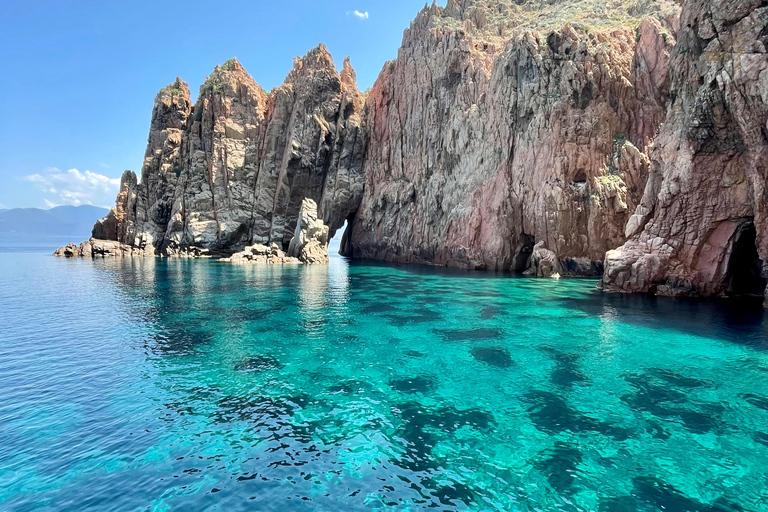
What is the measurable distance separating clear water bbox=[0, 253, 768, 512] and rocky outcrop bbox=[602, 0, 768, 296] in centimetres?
896

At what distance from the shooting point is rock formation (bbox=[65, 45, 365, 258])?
266 ft

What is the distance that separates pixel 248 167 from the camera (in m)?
84.2

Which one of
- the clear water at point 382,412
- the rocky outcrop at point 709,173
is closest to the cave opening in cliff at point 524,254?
the rocky outcrop at point 709,173

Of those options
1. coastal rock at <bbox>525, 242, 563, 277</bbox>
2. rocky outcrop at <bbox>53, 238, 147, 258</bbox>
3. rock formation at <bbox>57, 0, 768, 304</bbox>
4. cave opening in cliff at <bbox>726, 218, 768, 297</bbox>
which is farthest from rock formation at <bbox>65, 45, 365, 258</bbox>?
cave opening in cliff at <bbox>726, 218, 768, 297</bbox>

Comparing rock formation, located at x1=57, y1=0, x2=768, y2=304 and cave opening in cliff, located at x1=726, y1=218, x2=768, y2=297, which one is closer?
rock formation, located at x1=57, y1=0, x2=768, y2=304

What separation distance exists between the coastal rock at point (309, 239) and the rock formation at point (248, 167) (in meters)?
7.57

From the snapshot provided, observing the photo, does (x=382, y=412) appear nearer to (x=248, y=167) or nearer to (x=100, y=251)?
(x=248, y=167)

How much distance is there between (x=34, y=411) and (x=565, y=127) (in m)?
54.1

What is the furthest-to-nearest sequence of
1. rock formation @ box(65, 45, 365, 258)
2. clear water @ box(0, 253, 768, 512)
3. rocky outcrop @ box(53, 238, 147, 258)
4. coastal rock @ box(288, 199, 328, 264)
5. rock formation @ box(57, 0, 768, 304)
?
rock formation @ box(65, 45, 365, 258)
rocky outcrop @ box(53, 238, 147, 258)
coastal rock @ box(288, 199, 328, 264)
rock formation @ box(57, 0, 768, 304)
clear water @ box(0, 253, 768, 512)

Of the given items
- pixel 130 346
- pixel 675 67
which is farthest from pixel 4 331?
pixel 675 67

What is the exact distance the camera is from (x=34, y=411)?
39.7 feet

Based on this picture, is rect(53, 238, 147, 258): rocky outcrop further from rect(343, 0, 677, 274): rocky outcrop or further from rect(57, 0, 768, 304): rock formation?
→ rect(343, 0, 677, 274): rocky outcrop

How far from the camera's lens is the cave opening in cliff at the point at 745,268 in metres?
33.2

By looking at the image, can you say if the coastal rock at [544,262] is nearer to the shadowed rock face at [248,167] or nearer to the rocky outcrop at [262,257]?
the rocky outcrop at [262,257]
